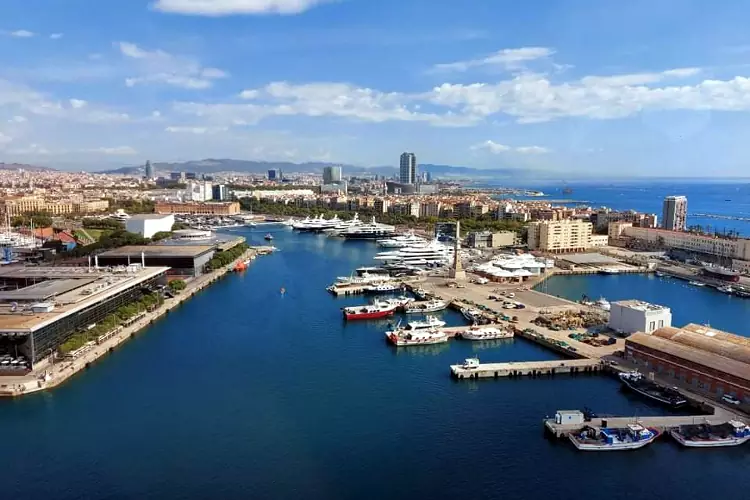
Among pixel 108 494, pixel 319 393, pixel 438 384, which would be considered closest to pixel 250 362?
pixel 319 393

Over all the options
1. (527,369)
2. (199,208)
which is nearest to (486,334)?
(527,369)

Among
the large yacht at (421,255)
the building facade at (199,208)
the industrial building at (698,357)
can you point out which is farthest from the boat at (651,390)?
the building facade at (199,208)

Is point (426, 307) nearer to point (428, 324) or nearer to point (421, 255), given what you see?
point (428, 324)

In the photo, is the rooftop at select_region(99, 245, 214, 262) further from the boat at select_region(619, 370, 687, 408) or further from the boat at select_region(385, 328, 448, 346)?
the boat at select_region(619, 370, 687, 408)

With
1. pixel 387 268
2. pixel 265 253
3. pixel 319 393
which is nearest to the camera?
pixel 319 393

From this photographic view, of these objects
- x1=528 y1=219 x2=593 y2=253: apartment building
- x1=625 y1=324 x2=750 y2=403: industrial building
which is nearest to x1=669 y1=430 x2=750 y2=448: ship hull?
x1=625 y1=324 x2=750 y2=403: industrial building

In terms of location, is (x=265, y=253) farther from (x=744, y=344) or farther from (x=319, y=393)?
(x=744, y=344)

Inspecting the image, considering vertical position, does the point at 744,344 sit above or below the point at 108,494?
above

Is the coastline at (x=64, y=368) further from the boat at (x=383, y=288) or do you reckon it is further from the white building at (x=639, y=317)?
the white building at (x=639, y=317)
